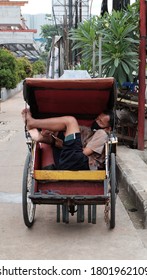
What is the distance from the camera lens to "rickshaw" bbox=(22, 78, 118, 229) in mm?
5090

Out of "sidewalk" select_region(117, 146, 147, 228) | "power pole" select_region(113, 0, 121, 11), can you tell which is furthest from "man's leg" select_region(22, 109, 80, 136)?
"power pole" select_region(113, 0, 121, 11)

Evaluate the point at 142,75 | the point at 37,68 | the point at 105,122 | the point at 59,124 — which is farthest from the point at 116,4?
the point at 37,68

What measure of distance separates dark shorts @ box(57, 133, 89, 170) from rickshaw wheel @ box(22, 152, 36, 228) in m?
0.35

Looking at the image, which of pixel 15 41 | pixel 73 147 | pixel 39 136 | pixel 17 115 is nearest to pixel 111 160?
pixel 73 147

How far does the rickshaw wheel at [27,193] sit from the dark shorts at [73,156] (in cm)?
35

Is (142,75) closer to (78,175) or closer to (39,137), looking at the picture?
(39,137)

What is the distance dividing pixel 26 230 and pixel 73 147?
1.03m

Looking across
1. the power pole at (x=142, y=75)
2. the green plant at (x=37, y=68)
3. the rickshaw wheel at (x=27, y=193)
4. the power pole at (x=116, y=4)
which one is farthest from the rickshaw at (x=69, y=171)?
the green plant at (x=37, y=68)

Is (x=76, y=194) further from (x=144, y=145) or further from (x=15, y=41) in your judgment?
(x=15, y=41)

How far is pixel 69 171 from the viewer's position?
5160 millimetres

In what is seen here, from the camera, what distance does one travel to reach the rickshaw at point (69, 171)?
5090 millimetres

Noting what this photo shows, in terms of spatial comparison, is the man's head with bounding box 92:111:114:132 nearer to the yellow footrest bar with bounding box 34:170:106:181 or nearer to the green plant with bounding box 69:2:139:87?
the yellow footrest bar with bounding box 34:170:106:181

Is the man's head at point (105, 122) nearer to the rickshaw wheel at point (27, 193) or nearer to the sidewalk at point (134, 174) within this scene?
the rickshaw wheel at point (27, 193)

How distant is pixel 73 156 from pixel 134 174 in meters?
2.16
